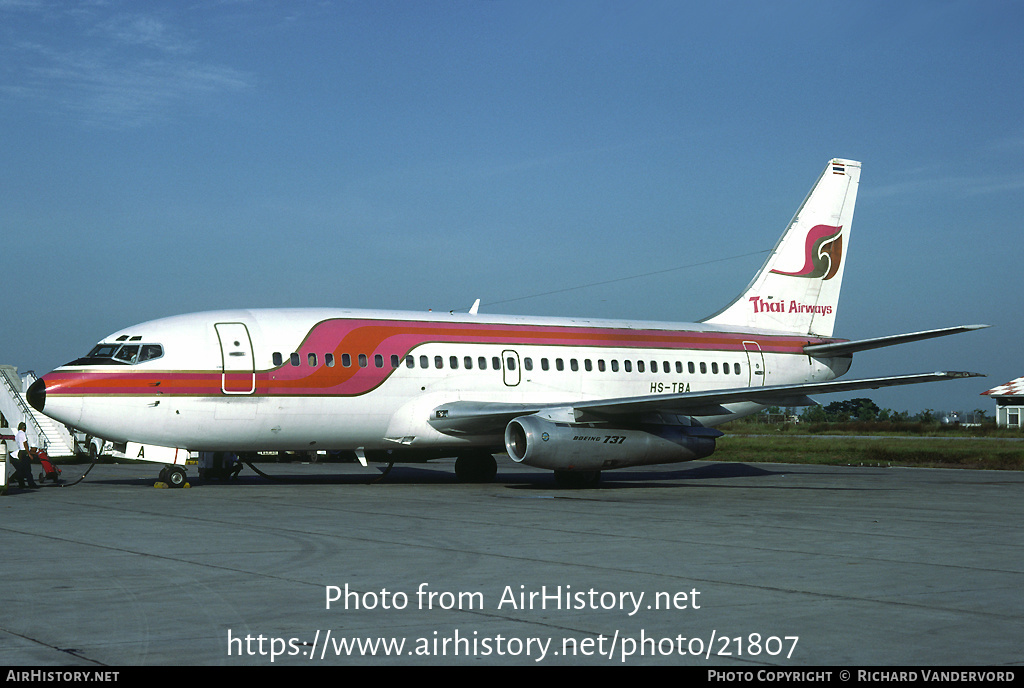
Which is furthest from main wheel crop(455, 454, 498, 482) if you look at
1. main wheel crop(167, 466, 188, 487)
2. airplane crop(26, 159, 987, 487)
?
main wheel crop(167, 466, 188, 487)

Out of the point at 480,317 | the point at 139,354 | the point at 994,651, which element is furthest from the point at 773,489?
the point at 994,651

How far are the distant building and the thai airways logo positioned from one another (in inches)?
2644

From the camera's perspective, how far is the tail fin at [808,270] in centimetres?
3250

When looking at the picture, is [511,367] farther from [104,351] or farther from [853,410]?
[853,410]

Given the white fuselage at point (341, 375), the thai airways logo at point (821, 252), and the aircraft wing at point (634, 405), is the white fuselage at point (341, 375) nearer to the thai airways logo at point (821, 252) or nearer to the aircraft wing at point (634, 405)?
the aircraft wing at point (634, 405)

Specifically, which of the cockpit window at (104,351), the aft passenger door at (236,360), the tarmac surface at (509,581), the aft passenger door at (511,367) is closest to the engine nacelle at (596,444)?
the tarmac surface at (509,581)

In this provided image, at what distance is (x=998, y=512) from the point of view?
746 inches

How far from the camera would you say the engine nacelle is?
76.4 feet

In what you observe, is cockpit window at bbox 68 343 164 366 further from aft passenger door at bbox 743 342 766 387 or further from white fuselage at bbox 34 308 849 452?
aft passenger door at bbox 743 342 766 387

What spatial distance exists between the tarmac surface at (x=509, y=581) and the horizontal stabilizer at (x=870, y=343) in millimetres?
5661

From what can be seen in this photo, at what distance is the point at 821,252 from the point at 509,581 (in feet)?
82.7

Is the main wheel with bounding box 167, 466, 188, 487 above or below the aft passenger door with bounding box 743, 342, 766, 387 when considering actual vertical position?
below

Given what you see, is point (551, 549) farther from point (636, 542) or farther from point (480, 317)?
point (480, 317)

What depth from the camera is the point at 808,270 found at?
33.1 meters
